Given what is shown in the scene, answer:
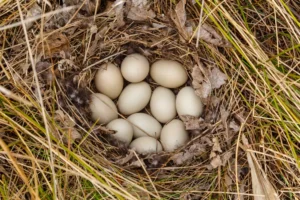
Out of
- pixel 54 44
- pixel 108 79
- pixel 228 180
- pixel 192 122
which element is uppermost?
pixel 54 44

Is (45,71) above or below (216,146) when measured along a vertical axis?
above

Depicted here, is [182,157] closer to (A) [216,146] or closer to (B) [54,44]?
(A) [216,146]

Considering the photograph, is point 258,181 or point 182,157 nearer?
point 258,181

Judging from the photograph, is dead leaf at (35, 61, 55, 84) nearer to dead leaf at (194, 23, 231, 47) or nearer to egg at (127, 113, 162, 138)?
egg at (127, 113, 162, 138)

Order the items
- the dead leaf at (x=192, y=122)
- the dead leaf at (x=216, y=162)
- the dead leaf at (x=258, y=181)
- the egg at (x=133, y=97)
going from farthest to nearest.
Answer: the egg at (x=133, y=97), the dead leaf at (x=192, y=122), the dead leaf at (x=216, y=162), the dead leaf at (x=258, y=181)

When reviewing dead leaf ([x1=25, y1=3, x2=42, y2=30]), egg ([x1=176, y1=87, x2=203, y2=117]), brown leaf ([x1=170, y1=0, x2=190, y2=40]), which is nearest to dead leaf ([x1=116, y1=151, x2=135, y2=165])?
egg ([x1=176, y1=87, x2=203, y2=117])

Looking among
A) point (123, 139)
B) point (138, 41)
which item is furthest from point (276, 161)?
point (138, 41)

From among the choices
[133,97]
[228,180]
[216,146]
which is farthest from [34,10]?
[228,180]

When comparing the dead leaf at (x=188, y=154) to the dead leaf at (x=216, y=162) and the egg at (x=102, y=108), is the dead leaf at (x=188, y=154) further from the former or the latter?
the egg at (x=102, y=108)

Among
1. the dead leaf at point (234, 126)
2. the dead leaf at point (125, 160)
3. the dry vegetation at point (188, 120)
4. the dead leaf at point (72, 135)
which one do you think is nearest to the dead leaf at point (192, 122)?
the dry vegetation at point (188, 120)
